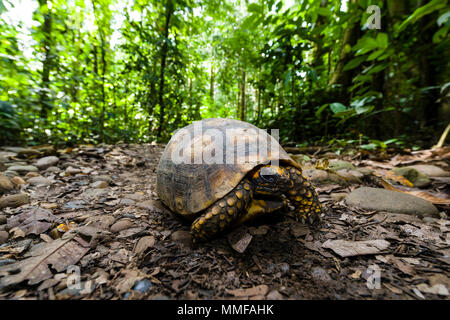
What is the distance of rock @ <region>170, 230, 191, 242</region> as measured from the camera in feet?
5.08

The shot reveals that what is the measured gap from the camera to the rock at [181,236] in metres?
1.55

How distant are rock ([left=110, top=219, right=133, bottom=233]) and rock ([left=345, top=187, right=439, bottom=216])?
7.32 feet

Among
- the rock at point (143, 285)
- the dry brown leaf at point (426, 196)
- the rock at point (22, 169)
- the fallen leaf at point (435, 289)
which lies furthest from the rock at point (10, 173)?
the dry brown leaf at point (426, 196)

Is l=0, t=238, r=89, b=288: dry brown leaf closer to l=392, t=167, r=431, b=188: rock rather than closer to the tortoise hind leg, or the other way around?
the tortoise hind leg

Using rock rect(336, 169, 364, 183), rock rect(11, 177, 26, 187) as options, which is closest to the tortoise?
rock rect(336, 169, 364, 183)

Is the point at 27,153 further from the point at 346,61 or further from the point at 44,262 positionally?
the point at 346,61

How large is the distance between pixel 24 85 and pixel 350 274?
5823 mm

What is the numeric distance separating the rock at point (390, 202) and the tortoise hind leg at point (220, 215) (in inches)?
54.2

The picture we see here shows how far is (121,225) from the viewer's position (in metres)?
1.67

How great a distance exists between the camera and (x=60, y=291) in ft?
3.35

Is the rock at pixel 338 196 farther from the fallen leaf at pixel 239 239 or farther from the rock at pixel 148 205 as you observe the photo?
the rock at pixel 148 205

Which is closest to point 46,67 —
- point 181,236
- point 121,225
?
point 121,225
